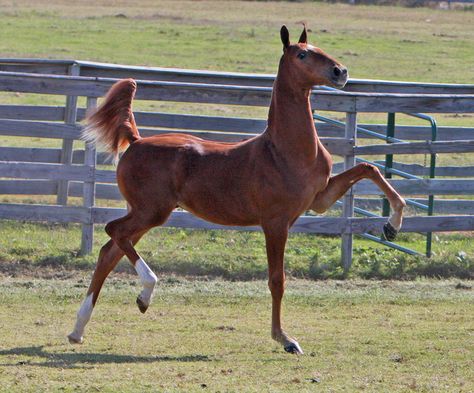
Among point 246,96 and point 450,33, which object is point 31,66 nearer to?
point 246,96

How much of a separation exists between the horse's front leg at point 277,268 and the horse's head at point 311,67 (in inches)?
40.7

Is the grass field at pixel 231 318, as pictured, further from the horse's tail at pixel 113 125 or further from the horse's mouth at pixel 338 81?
the horse's mouth at pixel 338 81

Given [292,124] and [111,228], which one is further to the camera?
[111,228]

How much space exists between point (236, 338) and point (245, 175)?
4.14 ft

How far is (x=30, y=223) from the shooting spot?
44.3ft

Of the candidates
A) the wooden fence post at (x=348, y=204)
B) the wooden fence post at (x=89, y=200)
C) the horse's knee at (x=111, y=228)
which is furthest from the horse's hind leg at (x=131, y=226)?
the wooden fence post at (x=348, y=204)

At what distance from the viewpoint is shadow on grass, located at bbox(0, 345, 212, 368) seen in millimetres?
7367

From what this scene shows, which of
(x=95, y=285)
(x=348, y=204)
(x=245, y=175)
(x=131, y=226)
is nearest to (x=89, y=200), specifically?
(x=348, y=204)

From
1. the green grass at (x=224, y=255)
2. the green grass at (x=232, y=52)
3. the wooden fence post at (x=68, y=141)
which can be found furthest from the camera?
the wooden fence post at (x=68, y=141)

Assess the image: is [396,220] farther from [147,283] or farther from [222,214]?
[147,283]

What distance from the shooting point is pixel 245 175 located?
8.15m

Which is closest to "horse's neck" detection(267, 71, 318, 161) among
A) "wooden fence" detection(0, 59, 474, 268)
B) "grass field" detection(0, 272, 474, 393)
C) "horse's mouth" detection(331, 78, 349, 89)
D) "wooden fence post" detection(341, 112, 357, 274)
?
"horse's mouth" detection(331, 78, 349, 89)

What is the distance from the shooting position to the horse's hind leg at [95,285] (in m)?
8.16

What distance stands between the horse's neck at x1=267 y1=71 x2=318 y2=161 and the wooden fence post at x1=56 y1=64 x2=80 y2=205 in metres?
4.97
